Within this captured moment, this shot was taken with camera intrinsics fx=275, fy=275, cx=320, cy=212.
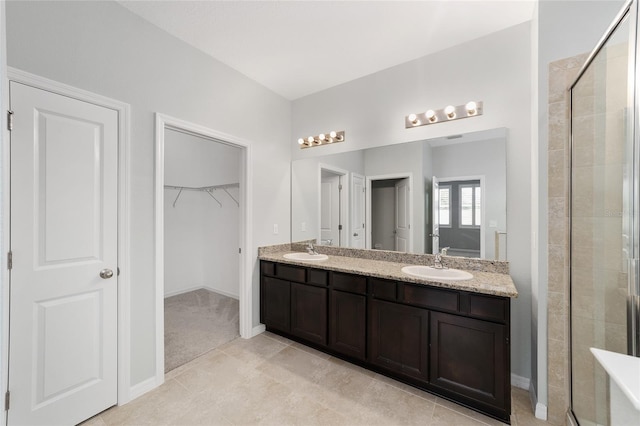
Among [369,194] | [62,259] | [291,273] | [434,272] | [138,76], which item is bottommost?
[291,273]

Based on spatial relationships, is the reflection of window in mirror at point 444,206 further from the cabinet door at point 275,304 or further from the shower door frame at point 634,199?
the cabinet door at point 275,304

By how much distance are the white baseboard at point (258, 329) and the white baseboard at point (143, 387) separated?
37.9 inches

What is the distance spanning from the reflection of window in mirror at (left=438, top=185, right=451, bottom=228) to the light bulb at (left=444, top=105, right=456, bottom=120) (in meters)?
0.61

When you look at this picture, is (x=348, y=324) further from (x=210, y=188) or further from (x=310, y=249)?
(x=210, y=188)

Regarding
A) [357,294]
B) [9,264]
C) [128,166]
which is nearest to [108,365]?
[9,264]

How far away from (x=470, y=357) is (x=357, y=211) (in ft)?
5.35

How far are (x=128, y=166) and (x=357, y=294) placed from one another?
79.8 inches

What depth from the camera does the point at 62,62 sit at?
173cm

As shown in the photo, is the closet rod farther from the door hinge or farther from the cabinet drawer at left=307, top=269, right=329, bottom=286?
the door hinge

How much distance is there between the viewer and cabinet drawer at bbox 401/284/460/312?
190cm

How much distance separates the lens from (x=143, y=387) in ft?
6.77

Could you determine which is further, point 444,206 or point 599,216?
point 444,206

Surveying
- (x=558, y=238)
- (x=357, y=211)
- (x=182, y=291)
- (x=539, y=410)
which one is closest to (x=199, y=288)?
(x=182, y=291)

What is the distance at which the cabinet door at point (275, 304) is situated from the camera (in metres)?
2.83
